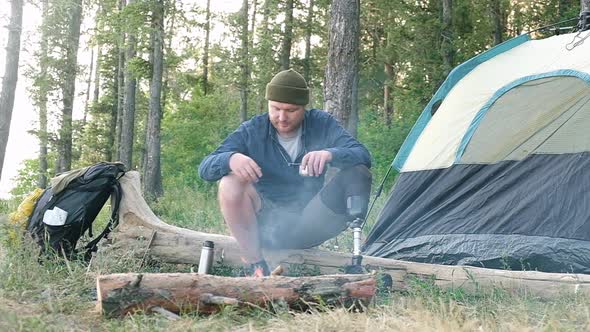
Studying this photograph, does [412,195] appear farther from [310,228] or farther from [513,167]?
[310,228]

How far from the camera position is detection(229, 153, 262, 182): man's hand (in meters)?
3.95

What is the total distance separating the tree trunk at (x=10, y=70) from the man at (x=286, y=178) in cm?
1035

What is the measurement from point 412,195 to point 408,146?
24.0 inches

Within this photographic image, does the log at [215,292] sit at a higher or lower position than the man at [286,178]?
lower

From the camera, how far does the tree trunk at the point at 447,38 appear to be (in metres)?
17.5

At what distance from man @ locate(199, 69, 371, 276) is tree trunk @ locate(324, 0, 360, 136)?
3.39 meters

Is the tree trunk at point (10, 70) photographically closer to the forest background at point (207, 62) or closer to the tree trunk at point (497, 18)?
the forest background at point (207, 62)

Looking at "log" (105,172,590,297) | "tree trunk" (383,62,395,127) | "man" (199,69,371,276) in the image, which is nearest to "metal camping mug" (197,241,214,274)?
"man" (199,69,371,276)

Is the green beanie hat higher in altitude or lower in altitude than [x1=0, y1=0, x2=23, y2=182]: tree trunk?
lower

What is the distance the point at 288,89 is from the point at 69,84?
1499 cm

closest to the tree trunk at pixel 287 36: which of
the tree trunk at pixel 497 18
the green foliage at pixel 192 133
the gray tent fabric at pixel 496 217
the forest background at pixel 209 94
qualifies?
the forest background at pixel 209 94

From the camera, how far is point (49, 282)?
4324 millimetres

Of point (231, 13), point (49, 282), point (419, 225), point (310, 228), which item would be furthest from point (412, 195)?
point (231, 13)

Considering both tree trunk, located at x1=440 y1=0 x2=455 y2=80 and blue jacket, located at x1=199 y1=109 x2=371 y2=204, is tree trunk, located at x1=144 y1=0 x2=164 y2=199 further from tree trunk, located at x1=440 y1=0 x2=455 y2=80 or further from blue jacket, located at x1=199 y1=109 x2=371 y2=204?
blue jacket, located at x1=199 y1=109 x2=371 y2=204
